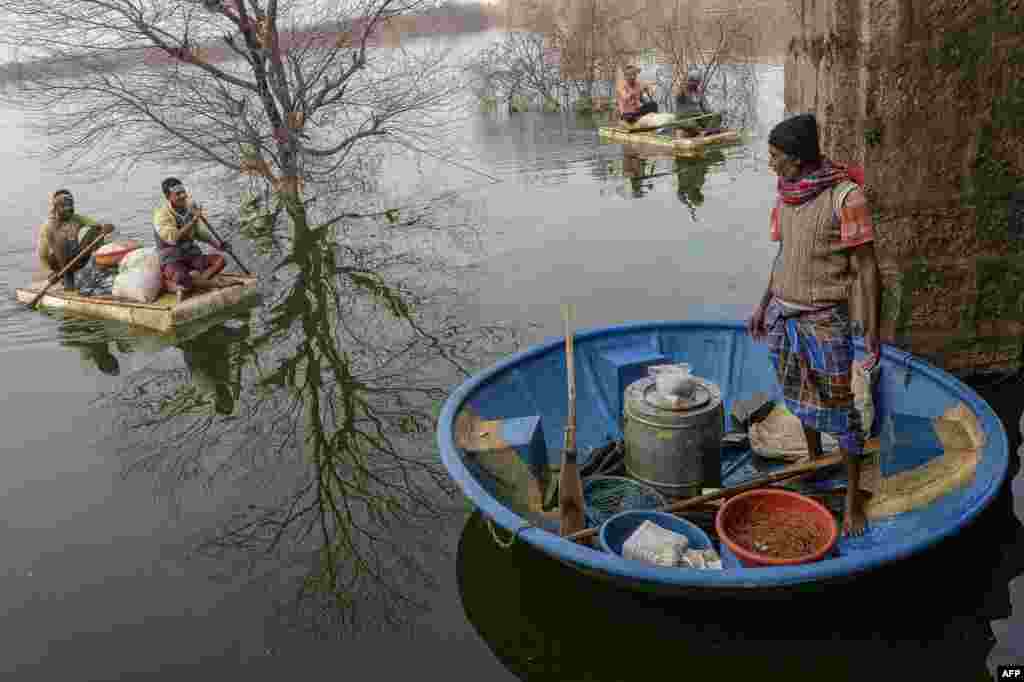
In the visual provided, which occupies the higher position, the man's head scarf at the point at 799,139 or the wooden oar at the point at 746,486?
the man's head scarf at the point at 799,139

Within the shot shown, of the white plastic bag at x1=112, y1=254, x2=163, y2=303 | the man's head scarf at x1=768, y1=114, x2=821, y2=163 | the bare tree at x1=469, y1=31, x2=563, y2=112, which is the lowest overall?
the white plastic bag at x1=112, y1=254, x2=163, y2=303

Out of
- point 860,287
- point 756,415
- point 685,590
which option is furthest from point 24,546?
point 860,287

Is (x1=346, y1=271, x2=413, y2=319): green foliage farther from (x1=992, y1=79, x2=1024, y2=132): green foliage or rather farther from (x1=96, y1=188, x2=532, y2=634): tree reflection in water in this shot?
(x1=992, y1=79, x2=1024, y2=132): green foliage

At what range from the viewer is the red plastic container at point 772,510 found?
342cm

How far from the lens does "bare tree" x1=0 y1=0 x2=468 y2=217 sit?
11156 millimetres

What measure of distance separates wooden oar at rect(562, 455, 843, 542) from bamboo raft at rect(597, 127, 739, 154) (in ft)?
39.1

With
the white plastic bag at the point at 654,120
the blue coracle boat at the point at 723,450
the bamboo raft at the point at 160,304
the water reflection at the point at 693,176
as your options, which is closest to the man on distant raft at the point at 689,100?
the white plastic bag at the point at 654,120

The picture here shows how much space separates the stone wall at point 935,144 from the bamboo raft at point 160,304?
6151 mm

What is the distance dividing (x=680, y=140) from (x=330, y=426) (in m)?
11.2

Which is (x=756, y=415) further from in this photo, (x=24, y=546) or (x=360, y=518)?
(x=24, y=546)

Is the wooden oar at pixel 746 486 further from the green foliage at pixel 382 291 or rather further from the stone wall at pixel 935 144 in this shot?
the green foliage at pixel 382 291

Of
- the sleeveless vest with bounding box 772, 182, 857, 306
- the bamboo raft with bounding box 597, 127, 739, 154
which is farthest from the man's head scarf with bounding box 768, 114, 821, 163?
the bamboo raft with bounding box 597, 127, 739, 154

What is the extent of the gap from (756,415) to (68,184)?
17.2 meters

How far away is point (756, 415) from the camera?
16.2ft
